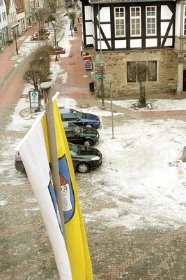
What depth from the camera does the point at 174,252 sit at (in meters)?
12.8

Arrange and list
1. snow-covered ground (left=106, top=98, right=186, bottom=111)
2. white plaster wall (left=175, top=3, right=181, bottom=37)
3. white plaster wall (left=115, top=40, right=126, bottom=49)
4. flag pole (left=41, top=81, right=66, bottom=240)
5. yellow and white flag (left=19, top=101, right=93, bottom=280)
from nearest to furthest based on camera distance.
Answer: yellow and white flag (left=19, top=101, right=93, bottom=280), flag pole (left=41, top=81, right=66, bottom=240), snow-covered ground (left=106, top=98, right=186, bottom=111), white plaster wall (left=175, top=3, right=181, bottom=37), white plaster wall (left=115, top=40, right=126, bottom=49)

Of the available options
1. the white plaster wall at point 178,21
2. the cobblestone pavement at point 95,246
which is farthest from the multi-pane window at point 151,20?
the cobblestone pavement at point 95,246

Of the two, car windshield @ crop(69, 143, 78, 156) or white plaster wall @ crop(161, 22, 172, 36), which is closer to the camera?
car windshield @ crop(69, 143, 78, 156)

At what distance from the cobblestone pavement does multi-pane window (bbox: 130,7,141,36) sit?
15.1m

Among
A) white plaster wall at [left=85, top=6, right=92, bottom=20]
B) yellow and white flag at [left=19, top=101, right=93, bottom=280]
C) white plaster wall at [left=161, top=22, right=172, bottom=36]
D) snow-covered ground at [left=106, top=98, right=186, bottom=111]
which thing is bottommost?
snow-covered ground at [left=106, top=98, right=186, bottom=111]

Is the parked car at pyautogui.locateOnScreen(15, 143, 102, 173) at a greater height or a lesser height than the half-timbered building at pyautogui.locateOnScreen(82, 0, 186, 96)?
lesser

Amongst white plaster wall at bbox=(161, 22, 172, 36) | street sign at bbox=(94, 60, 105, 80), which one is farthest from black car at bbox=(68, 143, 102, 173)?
white plaster wall at bbox=(161, 22, 172, 36)

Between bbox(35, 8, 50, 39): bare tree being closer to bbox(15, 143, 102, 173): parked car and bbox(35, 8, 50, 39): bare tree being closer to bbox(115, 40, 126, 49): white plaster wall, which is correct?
bbox(115, 40, 126, 49): white plaster wall

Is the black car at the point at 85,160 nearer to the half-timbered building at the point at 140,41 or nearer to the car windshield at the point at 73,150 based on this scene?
the car windshield at the point at 73,150

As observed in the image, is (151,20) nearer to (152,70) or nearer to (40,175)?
(152,70)

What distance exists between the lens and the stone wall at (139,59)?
29734mm

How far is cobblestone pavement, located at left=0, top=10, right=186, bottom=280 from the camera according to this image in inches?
476

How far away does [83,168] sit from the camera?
18.7 metres

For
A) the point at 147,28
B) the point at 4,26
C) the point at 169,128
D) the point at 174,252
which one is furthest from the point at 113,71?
the point at 4,26
